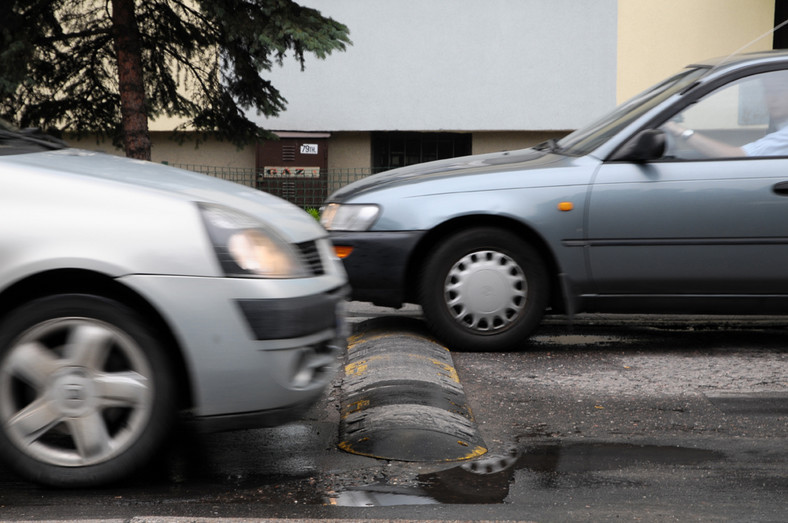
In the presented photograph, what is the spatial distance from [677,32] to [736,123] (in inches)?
537

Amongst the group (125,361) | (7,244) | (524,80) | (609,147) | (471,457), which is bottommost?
(471,457)

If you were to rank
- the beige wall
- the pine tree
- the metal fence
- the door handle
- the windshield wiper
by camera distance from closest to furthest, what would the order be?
1. the windshield wiper
2. the door handle
3. the pine tree
4. the beige wall
5. the metal fence

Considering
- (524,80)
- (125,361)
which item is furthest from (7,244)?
(524,80)

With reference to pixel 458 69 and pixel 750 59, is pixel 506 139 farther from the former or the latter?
pixel 750 59

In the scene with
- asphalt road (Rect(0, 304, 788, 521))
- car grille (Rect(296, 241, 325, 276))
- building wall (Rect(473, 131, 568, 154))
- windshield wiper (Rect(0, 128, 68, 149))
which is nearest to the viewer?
asphalt road (Rect(0, 304, 788, 521))

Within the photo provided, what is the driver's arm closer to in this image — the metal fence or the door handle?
the door handle

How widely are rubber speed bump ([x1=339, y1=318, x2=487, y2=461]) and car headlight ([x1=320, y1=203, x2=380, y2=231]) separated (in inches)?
27.2

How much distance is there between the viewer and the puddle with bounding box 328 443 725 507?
327cm

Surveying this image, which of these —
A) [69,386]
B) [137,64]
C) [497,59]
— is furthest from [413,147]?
[69,386]

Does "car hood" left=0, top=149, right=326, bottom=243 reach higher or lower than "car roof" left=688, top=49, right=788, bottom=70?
lower

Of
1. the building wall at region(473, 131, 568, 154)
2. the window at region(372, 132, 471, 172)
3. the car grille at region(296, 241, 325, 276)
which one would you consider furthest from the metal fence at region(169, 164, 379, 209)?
the car grille at region(296, 241, 325, 276)

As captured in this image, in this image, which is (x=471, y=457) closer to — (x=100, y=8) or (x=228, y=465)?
(x=228, y=465)

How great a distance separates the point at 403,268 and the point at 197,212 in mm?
2521

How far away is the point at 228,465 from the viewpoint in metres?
3.64
